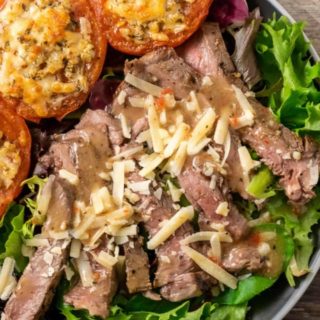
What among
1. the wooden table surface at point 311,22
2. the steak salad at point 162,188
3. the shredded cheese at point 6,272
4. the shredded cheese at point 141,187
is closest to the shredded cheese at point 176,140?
the steak salad at point 162,188

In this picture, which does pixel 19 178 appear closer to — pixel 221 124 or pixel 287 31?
pixel 221 124

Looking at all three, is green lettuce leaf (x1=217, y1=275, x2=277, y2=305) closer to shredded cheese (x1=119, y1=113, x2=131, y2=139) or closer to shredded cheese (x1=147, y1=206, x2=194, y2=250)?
shredded cheese (x1=147, y1=206, x2=194, y2=250)

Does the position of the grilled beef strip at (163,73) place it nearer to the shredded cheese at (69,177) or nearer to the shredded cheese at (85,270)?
the shredded cheese at (69,177)

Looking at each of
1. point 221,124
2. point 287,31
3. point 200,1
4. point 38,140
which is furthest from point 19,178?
point 287,31

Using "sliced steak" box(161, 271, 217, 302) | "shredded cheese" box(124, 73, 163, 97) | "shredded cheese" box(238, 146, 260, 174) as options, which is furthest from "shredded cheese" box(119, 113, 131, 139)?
"sliced steak" box(161, 271, 217, 302)

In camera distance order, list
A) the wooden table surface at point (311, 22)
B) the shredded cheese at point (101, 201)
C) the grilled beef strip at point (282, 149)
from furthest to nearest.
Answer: the wooden table surface at point (311, 22)
the grilled beef strip at point (282, 149)
the shredded cheese at point (101, 201)

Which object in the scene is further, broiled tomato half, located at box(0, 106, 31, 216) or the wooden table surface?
the wooden table surface
